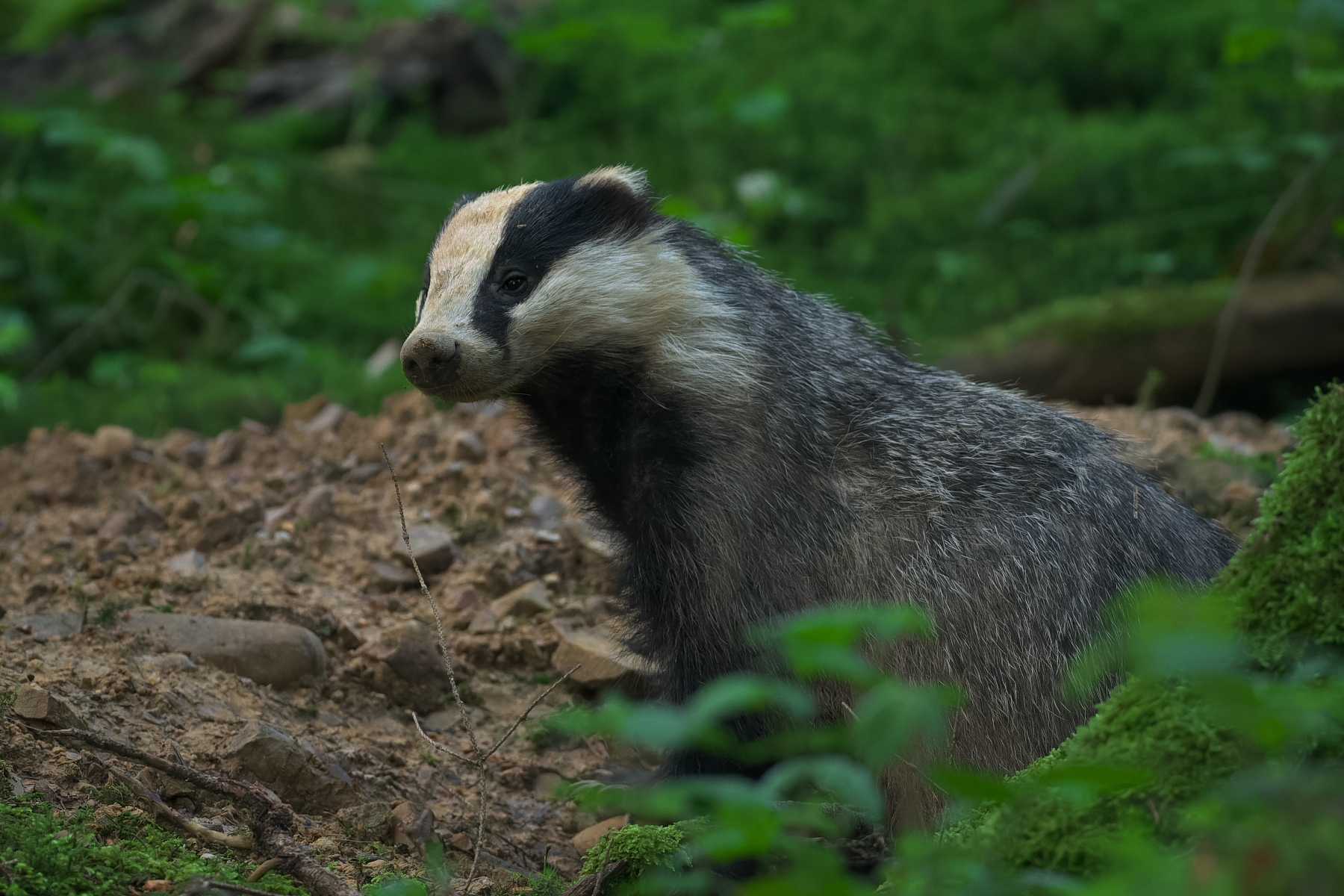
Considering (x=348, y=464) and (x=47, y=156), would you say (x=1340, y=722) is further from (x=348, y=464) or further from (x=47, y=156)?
(x=47, y=156)

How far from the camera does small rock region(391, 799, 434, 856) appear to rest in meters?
3.37

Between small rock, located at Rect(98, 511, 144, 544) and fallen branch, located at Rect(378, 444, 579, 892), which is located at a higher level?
fallen branch, located at Rect(378, 444, 579, 892)

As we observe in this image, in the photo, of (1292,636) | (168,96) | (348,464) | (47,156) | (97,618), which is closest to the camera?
(1292,636)

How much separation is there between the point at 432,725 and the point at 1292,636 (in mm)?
2880

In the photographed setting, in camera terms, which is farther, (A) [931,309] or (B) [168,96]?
(B) [168,96]

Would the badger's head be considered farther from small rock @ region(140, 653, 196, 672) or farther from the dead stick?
the dead stick

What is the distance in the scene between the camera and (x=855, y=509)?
152 inches

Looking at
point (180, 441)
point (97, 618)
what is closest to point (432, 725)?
point (97, 618)

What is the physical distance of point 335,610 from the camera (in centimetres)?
457

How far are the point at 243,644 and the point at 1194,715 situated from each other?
3.02 m

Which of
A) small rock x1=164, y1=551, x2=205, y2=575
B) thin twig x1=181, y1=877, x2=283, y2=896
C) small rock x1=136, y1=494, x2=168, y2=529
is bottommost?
small rock x1=136, y1=494, x2=168, y2=529

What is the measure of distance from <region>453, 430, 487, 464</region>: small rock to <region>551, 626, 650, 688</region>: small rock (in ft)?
4.35

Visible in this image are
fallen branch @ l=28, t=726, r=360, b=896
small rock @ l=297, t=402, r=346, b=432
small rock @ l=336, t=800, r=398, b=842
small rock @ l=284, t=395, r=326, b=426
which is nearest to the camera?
fallen branch @ l=28, t=726, r=360, b=896

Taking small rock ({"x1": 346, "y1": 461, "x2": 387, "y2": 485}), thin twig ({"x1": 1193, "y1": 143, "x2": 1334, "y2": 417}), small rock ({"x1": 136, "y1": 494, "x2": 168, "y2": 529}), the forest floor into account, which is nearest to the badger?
the forest floor
